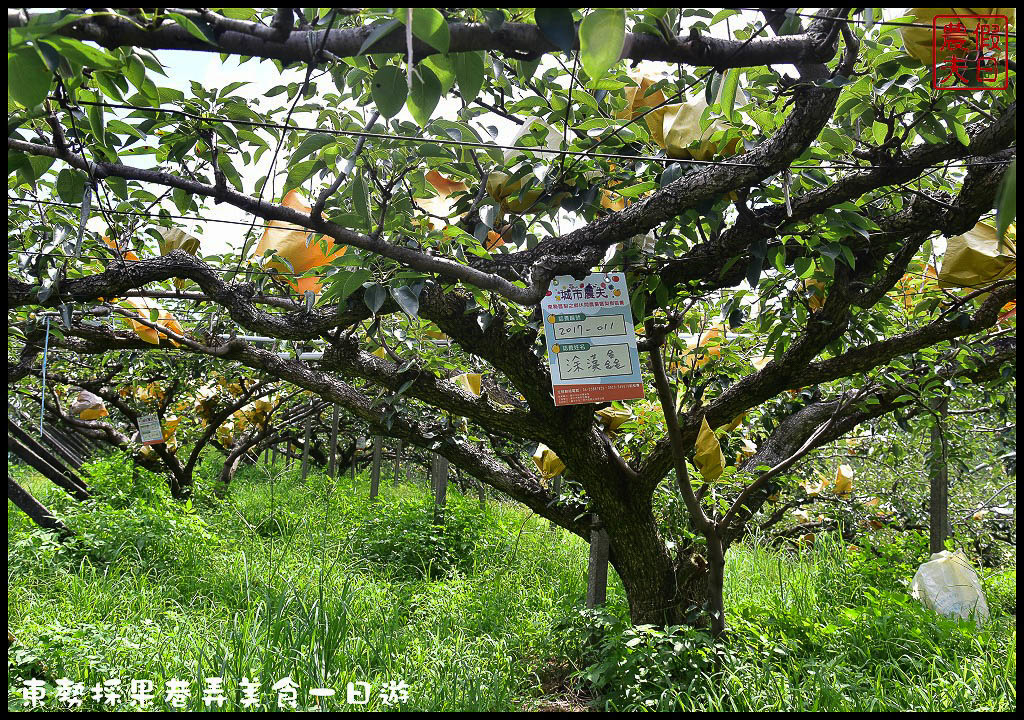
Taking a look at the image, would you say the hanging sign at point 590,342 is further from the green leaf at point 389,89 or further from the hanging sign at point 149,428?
the hanging sign at point 149,428

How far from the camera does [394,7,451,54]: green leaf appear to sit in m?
0.65

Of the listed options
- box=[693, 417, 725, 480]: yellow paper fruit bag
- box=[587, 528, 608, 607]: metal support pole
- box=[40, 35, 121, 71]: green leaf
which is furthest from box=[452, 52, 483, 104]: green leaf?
box=[587, 528, 608, 607]: metal support pole

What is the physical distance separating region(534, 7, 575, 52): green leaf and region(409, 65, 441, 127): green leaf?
154 mm

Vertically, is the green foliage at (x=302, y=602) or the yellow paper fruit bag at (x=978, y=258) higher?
the yellow paper fruit bag at (x=978, y=258)

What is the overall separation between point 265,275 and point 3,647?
1.07m

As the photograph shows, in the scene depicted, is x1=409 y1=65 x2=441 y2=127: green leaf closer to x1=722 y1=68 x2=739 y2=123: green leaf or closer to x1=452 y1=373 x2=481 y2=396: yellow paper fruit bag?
x1=722 y1=68 x2=739 y2=123: green leaf

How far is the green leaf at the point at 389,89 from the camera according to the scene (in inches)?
30.6

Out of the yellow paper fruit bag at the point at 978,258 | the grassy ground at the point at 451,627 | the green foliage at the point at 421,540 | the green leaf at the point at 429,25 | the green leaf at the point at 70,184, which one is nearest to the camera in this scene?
the green leaf at the point at 429,25

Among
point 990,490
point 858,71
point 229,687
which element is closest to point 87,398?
point 229,687

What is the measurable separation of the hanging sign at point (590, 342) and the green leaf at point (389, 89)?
30.8 inches

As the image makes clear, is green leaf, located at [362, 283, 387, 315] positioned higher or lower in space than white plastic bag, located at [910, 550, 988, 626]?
higher

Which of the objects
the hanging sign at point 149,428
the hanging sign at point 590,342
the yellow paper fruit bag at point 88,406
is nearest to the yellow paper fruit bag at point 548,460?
the hanging sign at point 590,342

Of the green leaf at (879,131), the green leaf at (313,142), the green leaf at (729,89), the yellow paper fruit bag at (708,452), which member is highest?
the green leaf at (879,131)

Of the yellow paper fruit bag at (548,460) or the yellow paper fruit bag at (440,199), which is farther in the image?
the yellow paper fruit bag at (548,460)
